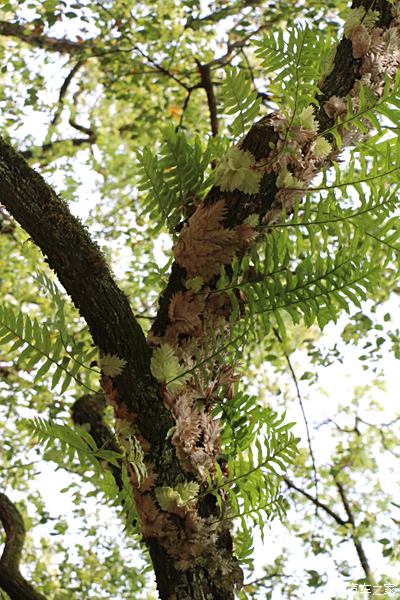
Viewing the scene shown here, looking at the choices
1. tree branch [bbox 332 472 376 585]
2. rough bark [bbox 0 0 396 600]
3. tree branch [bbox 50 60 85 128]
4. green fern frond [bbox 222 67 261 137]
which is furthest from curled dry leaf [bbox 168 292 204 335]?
tree branch [bbox 50 60 85 128]

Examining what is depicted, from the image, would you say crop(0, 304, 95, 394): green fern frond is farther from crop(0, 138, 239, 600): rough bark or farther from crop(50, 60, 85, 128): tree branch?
crop(50, 60, 85, 128): tree branch

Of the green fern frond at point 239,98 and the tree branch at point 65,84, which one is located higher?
the tree branch at point 65,84

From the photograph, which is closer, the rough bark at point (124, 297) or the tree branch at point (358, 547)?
the rough bark at point (124, 297)

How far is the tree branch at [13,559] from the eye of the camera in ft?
7.14

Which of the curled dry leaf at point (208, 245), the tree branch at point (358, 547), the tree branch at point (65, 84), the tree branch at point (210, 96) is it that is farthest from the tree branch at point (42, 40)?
the curled dry leaf at point (208, 245)

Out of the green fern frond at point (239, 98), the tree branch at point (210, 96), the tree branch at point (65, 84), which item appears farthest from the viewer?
the tree branch at point (65, 84)

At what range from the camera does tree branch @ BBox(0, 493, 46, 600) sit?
2176mm

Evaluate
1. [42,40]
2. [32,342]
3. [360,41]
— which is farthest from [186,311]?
[42,40]

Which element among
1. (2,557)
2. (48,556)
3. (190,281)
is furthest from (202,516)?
(48,556)

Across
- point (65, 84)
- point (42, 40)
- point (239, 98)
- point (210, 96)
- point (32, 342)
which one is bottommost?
point (32, 342)

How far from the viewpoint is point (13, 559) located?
235cm

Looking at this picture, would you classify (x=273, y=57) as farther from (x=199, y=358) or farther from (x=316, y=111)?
(x=199, y=358)

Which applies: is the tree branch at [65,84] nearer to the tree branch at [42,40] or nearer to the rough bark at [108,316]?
the tree branch at [42,40]

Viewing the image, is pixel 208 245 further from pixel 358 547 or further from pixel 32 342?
pixel 358 547
